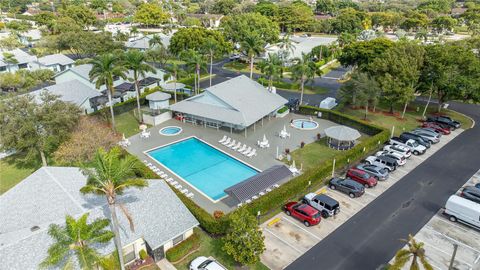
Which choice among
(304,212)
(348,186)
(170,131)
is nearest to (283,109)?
(170,131)

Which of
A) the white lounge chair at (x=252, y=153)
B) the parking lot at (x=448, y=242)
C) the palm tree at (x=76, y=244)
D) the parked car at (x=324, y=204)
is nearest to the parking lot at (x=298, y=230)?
the parked car at (x=324, y=204)

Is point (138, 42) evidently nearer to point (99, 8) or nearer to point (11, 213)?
point (11, 213)

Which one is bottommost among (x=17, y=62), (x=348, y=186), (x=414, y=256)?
(x=348, y=186)

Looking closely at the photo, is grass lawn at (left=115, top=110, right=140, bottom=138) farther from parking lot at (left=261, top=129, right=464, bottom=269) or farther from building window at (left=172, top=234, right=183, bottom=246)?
parking lot at (left=261, top=129, right=464, bottom=269)

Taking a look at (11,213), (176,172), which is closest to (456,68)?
(176,172)

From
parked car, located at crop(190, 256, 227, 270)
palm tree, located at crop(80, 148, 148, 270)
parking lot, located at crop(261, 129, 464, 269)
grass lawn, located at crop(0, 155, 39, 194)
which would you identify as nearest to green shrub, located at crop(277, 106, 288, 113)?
parking lot, located at crop(261, 129, 464, 269)

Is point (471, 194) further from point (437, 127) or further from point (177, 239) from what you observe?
point (177, 239)

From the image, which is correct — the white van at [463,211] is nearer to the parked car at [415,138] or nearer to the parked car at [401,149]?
the parked car at [401,149]
